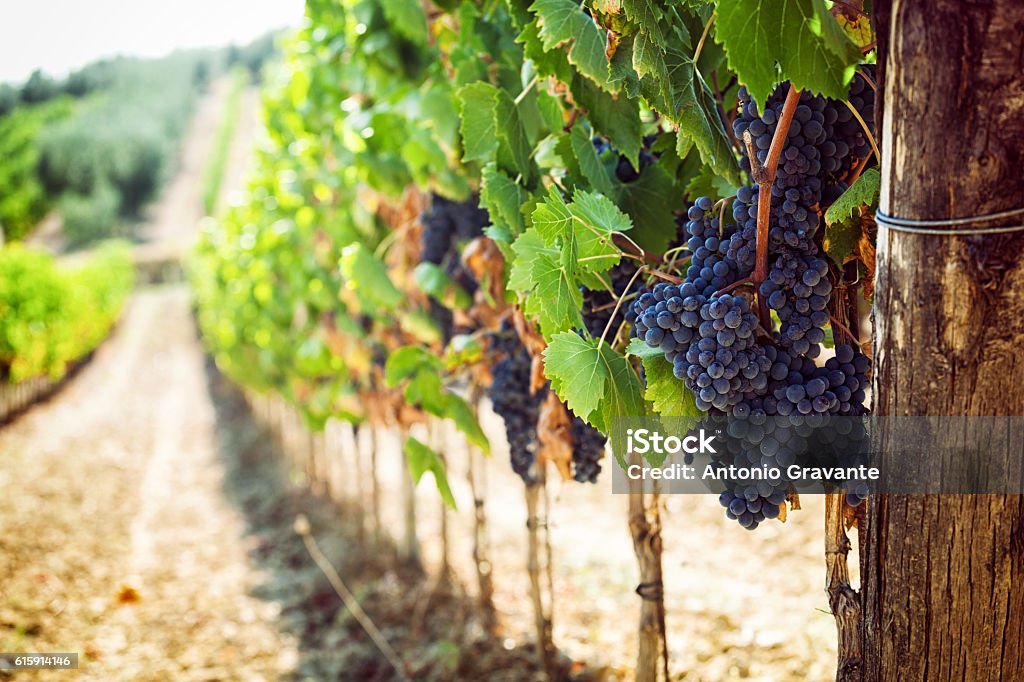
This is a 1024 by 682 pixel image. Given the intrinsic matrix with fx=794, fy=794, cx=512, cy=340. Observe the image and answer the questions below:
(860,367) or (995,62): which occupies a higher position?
(995,62)

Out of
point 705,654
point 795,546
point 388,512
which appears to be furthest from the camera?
point 388,512

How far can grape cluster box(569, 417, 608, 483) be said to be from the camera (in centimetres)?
223

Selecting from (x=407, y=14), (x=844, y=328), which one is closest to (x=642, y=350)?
(x=844, y=328)

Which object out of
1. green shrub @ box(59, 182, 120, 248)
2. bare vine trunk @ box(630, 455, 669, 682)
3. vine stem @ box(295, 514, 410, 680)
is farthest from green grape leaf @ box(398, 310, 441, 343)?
green shrub @ box(59, 182, 120, 248)

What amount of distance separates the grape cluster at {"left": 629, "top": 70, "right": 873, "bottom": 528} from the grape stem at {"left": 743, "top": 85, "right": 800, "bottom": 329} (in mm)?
18

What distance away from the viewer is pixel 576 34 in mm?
1596

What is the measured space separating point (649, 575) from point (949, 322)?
128 centimetres

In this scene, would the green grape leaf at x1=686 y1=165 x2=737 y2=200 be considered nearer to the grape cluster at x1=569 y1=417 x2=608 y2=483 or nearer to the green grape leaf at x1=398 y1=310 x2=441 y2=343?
the grape cluster at x1=569 y1=417 x2=608 y2=483

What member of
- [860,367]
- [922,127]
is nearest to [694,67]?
[922,127]

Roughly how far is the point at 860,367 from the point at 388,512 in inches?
213

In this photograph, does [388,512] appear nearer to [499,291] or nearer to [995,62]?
[499,291]

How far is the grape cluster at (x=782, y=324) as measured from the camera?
1390 mm

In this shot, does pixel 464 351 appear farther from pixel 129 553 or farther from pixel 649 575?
pixel 129 553

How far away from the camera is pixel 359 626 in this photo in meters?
4.37
